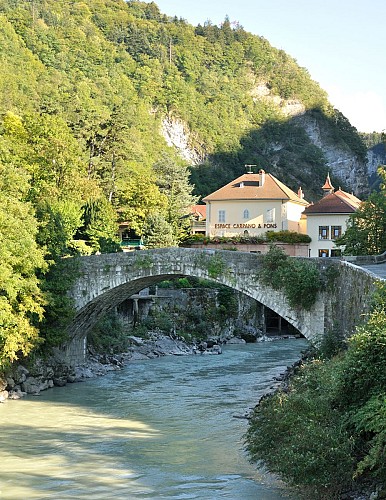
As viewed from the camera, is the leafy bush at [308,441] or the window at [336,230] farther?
the window at [336,230]

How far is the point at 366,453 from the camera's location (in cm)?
1059

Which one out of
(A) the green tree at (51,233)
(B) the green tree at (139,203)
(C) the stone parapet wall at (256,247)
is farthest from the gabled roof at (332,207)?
(A) the green tree at (51,233)

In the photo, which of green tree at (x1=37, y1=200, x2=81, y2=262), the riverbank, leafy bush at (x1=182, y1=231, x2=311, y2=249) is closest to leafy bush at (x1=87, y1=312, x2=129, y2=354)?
the riverbank

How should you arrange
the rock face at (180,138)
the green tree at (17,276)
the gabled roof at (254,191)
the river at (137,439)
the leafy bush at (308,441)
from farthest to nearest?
the rock face at (180,138)
the gabled roof at (254,191)
the green tree at (17,276)
the river at (137,439)
the leafy bush at (308,441)

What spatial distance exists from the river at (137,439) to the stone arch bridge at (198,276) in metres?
2.37

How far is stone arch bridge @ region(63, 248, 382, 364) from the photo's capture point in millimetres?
A: 18344

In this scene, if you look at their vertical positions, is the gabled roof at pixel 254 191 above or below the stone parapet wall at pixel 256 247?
above

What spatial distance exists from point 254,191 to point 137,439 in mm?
30447

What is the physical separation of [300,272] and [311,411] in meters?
8.29

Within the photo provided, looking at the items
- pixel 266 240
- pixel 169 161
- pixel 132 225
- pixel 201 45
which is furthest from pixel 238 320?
pixel 201 45

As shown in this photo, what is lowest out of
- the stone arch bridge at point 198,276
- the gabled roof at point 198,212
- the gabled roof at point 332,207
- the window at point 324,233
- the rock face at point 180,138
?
the stone arch bridge at point 198,276

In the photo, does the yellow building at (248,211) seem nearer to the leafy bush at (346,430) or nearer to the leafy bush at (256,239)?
the leafy bush at (256,239)

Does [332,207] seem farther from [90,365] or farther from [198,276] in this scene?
[198,276]

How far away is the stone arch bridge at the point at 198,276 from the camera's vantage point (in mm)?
18344
